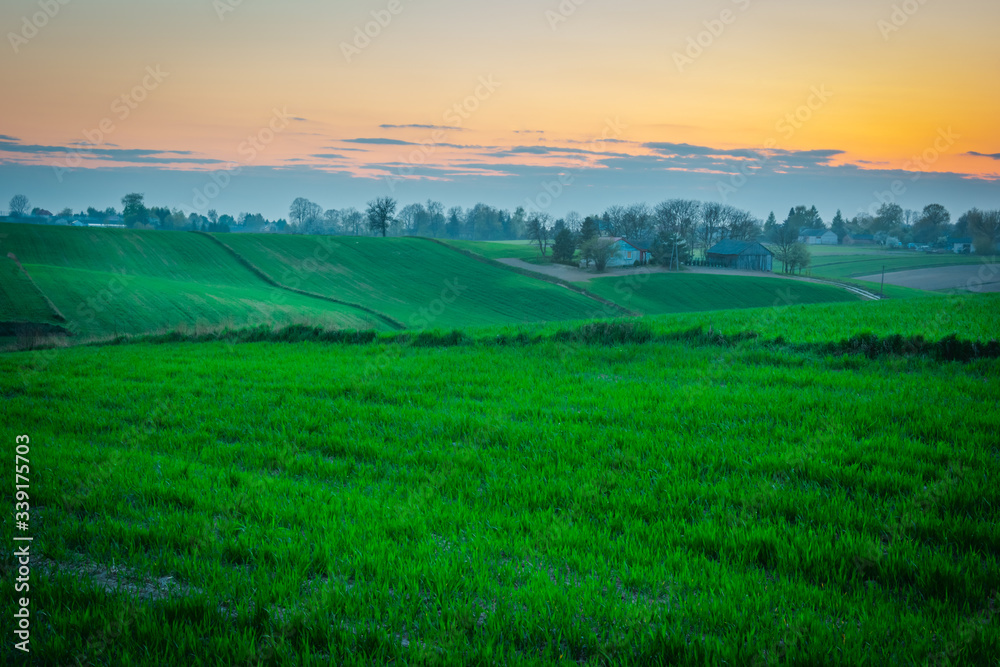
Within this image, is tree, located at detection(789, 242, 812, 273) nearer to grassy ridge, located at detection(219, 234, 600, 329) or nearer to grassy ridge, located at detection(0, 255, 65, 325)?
grassy ridge, located at detection(219, 234, 600, 329)

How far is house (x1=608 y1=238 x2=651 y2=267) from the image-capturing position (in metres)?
110

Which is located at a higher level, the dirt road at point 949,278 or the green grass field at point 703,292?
the dirt road at point 949,278

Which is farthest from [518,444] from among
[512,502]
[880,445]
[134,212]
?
[134,212]

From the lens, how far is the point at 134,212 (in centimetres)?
11812

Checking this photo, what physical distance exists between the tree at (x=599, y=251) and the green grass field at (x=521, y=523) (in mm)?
91684

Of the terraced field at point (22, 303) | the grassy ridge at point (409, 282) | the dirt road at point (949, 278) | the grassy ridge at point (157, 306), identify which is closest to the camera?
the terraced field at point (22, 303)

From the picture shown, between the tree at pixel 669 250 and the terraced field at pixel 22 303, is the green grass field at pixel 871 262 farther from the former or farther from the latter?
the terraced field at pixel 22 303

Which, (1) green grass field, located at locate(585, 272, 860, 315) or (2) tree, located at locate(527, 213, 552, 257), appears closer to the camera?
(1) green grass field, located at locate(585, 272, 860, 315)

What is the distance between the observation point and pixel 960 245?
498ft

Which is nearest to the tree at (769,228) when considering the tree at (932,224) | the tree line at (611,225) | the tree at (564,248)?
the tree line at (611,225)

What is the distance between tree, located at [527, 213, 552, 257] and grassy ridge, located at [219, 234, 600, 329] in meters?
31.3

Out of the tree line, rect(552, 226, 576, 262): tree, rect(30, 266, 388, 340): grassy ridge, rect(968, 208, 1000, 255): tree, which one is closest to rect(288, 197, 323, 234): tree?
the tree line

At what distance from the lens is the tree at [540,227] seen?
123 m

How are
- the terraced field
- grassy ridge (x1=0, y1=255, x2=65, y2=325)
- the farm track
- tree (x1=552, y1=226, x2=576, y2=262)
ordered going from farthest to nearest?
Result: tree (x1=552, y1=226, x2=576, y2=262), the farm track, grassy ridge (x1=0, y1=255, x2=65, y2=325), the terraced field
